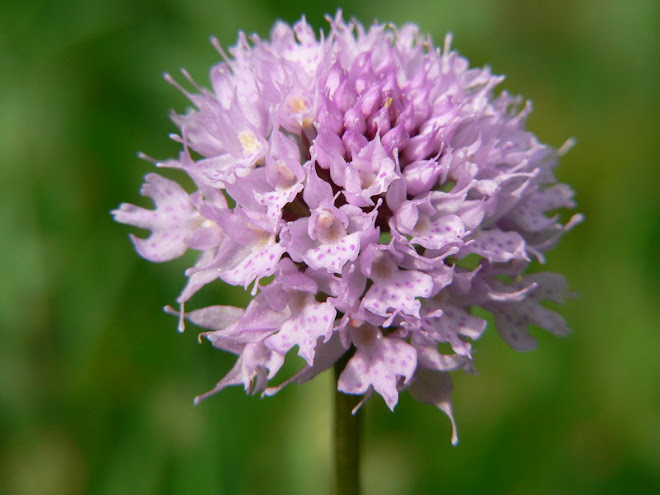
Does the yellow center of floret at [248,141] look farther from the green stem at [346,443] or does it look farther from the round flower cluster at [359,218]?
the green stem at [346,443]

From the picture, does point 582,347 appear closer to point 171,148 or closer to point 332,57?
point 332,57

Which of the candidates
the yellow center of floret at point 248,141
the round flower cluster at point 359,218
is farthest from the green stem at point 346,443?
the yellow center of floret at point 248,141

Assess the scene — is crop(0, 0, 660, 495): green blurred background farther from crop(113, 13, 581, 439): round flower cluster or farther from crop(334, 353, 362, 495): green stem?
crop(113, 13, 581, 439): round flower cluster

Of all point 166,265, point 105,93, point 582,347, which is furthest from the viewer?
point 105,93

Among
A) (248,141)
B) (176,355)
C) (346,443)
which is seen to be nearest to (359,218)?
(248,141)

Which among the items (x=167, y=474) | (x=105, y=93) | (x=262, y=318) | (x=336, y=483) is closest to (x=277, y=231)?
(x=262, y=318)
